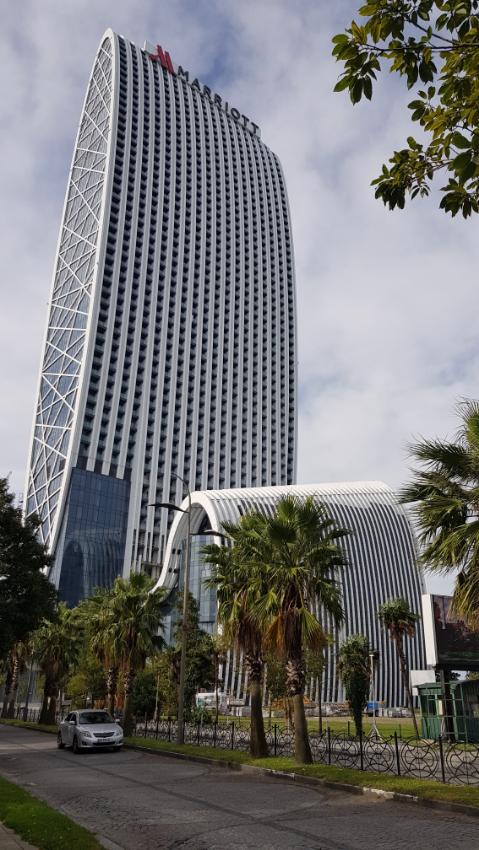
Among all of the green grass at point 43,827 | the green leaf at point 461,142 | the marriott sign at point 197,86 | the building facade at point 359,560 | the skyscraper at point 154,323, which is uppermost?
the marriott sign at point 197,86

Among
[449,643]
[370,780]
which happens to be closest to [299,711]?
[370,780]

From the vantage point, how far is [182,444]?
5438 inches

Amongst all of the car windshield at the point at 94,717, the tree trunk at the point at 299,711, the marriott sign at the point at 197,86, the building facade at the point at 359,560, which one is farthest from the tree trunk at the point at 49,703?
the marriott sign at the point at 197,86

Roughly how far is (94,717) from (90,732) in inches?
81.6

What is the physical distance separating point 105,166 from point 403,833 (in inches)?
6009

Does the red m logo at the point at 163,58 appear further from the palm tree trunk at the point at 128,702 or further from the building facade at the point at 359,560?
the palm tree trunk at the point at 128,702

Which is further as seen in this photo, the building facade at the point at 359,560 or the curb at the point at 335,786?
the building facade at the point at 359,560

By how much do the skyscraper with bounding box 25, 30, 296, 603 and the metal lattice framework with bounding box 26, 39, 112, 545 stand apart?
0.48m

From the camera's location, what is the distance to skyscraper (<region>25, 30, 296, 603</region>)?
12294cm

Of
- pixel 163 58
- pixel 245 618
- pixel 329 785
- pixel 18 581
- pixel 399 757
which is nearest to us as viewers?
pixel 329 785

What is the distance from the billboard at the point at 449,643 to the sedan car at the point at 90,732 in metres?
18.6

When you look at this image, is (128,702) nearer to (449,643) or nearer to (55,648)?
(55,648)

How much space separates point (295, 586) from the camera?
20.9m

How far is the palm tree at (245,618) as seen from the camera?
23156 mm
